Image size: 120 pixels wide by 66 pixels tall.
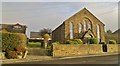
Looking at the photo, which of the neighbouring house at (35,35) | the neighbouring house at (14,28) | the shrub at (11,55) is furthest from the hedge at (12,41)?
the neighbouring house at (35,35)

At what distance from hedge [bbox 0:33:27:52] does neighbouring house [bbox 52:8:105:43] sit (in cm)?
2419

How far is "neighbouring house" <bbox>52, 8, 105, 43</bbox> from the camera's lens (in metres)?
49.5

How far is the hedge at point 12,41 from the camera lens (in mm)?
23516

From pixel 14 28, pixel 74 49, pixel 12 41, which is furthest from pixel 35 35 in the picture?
pixel 12 41

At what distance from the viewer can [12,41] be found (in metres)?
24.0

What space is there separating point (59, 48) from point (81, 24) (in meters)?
25.2

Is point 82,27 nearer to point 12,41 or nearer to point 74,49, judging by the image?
point 74,49

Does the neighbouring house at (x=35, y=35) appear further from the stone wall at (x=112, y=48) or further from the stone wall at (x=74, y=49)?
the stone wall at (x=74, y=49)

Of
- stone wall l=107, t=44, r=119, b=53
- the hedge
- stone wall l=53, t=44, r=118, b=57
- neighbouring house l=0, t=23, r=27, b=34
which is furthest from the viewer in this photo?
neighbouring house l=0, t=23, r=27, b=34

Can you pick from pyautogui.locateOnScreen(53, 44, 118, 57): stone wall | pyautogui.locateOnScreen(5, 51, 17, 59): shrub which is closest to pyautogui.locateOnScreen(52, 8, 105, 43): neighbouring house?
pyautogui.locateOnScreen(53, 44, 118, 57): stone wall

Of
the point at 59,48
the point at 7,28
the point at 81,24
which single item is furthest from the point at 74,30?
the point at 7,28

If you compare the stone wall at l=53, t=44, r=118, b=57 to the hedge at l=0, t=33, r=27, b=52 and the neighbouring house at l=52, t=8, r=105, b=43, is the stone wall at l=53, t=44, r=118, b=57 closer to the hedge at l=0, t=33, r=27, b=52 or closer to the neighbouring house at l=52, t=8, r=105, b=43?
the hedge at l=0, t=33, r=27, b=52

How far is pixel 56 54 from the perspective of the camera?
2742 centimetres

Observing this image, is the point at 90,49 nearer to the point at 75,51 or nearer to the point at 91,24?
the point at 75,51
